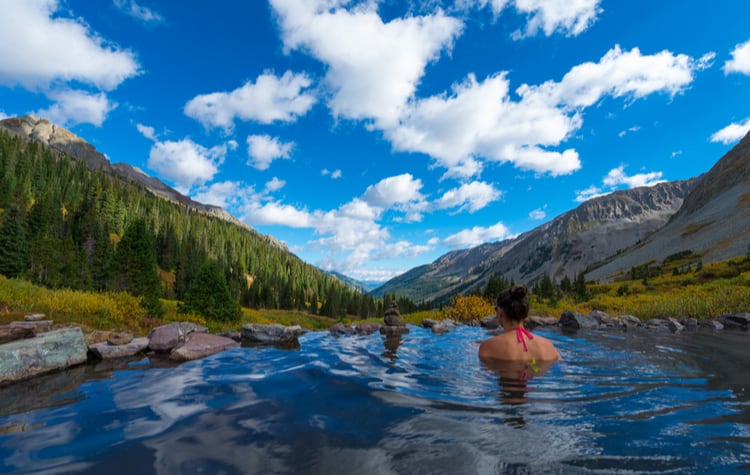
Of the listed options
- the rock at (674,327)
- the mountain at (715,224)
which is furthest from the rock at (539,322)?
the mountain at (715,224)

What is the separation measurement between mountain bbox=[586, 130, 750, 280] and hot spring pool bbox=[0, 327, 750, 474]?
273 ft

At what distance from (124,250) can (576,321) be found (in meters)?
53.2

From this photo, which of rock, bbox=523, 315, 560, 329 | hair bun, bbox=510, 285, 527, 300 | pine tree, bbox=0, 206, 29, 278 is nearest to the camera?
hair bun, bbox=510, 285, 527, 300

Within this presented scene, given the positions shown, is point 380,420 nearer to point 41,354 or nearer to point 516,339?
point 516,339

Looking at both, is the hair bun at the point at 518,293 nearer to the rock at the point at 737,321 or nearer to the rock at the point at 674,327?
the rock at the point at 674,327

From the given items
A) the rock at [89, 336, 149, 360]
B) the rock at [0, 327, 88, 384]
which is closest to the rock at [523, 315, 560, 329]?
the rock at [89, 336, 149, 360]

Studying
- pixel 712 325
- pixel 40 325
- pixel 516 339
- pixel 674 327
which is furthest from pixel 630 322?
pixel 40 325

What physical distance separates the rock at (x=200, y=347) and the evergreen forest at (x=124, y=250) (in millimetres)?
7080

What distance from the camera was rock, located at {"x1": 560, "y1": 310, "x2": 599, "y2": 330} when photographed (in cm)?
2127

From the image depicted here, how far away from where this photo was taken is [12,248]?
5575 centimetres

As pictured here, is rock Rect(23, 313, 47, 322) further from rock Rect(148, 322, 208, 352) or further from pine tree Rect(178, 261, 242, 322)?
Result: pine tree Rect(178, 261, 242, 322)

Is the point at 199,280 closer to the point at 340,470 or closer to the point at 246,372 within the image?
the point at 246,372

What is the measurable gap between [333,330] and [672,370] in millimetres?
16609

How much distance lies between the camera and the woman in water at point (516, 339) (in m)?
8.45
